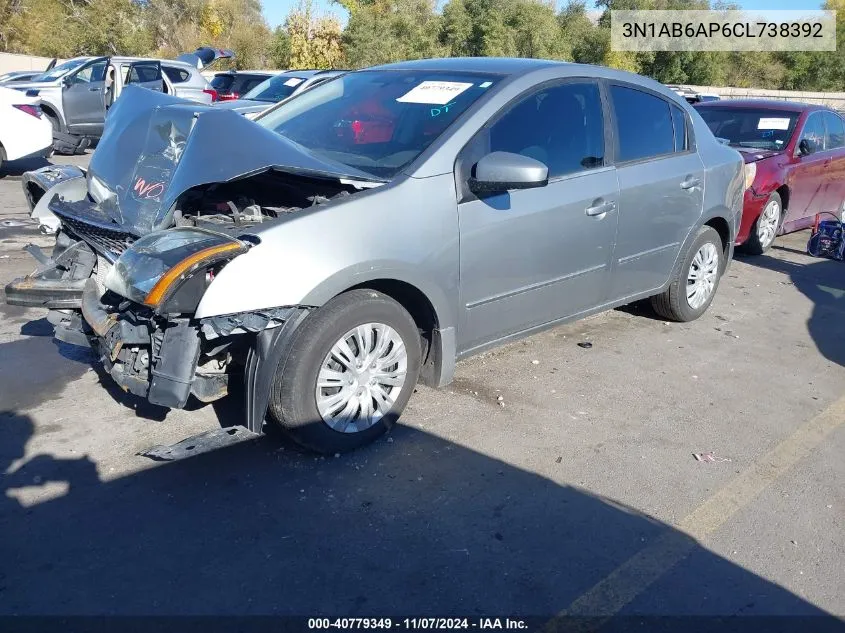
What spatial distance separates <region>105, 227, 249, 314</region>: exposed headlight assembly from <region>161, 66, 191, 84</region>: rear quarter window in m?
13.5

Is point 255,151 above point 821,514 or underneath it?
above

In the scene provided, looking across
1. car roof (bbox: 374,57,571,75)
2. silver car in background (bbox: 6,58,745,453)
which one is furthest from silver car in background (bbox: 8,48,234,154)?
silver car in background (bbox: 6,58,745,453)

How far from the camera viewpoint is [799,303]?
22.2 ft

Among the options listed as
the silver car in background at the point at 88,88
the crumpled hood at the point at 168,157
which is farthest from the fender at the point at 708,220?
the silver car in background at the point at 88,88

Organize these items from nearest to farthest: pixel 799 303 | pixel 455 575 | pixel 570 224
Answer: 1. pixel 455 575
2. pixel 570 224
3. pixel 799 303

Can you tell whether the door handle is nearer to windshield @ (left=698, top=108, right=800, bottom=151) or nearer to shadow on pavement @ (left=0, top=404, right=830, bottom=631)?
shadow on pavement @ (left=0, top=404, right=830, bottom=631)

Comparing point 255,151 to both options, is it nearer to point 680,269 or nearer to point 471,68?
point 471,68

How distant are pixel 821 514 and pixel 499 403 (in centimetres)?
169

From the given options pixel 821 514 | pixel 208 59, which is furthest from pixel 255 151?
pixel 208 59

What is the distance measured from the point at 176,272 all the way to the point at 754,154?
7151 mm

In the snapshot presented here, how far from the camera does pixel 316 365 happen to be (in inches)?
134

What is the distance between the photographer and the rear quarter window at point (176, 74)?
1543cm

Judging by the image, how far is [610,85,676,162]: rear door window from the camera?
4.77m

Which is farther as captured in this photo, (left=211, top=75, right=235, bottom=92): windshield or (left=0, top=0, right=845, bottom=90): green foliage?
(left=0, top=0, right=845, bottom=90): green foliage
